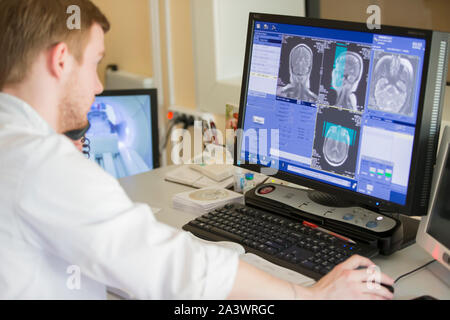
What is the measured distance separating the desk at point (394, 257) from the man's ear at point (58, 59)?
581mm

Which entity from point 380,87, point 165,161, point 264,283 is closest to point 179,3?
point 165,161

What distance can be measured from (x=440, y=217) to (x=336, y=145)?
28cm

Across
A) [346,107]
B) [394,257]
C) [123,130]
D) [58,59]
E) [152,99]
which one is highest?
[58,59]

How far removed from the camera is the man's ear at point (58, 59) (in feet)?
3.16

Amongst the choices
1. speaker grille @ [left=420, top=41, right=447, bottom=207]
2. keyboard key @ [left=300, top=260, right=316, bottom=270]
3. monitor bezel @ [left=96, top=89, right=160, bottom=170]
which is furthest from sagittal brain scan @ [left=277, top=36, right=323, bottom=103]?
monitor bezel @ [left=96, top=89, right=160, bottom=170]

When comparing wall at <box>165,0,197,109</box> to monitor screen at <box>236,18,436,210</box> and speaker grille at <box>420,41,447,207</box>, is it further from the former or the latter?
speaker grille at <box>420,41,447,207</box>

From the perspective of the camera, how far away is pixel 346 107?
1270 millimetres

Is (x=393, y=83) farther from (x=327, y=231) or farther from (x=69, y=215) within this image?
(x=69, y=215)

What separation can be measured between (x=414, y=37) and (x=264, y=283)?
0.58m

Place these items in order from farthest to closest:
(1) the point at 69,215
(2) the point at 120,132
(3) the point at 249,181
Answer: (2) the point at 120,132
(3) the point at 249,181
(1) the point at 69,215

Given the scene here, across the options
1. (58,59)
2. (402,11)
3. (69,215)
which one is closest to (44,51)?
(58,59)

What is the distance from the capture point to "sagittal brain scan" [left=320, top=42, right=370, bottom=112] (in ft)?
4.03

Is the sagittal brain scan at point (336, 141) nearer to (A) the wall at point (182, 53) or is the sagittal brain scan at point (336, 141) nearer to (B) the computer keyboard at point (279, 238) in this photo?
(B) the computer keyboard at point (279, 238)
